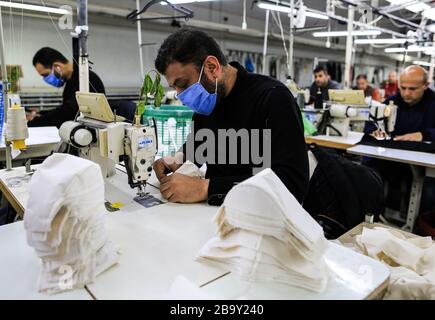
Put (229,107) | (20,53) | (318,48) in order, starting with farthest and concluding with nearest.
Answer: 1. (318,48)
2. (20,53)
3. (229,107)

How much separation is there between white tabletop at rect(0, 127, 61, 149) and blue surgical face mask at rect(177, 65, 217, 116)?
1.44m

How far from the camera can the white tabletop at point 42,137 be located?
251 cm

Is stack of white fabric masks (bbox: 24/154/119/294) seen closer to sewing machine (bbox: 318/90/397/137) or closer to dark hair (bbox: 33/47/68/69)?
dark hair (bbox: 33/47/68/69)

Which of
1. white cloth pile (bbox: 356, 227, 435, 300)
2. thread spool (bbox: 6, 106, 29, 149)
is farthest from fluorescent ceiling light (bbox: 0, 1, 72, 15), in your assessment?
white cloth pile (bbox: 356, 227, 435, 300)

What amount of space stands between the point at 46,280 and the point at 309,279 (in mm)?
644

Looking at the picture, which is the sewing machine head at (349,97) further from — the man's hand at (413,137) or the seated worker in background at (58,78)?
the seated worker in background at (58,78)

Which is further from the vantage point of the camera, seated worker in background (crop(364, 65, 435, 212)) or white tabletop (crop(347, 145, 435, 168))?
seated worker in background (crop(364, 65, 435, 212))

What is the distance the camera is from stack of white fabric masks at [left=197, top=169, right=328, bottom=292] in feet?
2.68

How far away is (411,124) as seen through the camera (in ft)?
11.1

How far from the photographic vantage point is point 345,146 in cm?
327
